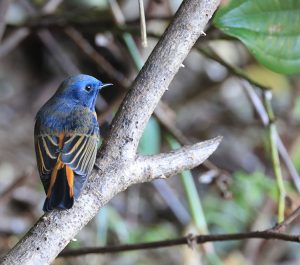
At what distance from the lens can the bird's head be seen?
7.73 feet

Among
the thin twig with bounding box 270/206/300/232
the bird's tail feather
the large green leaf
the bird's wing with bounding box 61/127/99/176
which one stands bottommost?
the thin twig with bounding box 270/206/300/232

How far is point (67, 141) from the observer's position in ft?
6.91

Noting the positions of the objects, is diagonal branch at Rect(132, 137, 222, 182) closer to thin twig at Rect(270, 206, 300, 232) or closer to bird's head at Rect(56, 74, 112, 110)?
thin twig at Rect(270, 206, 300, 232)

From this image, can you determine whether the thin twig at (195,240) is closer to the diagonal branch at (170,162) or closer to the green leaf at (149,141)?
the diagonal branch at (170,162)

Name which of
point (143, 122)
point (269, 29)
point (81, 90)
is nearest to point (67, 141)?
point (81, 90)

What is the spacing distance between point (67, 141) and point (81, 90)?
1.02 ft

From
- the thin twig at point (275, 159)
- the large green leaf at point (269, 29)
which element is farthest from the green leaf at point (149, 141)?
the large green leaf at point (269, 29)

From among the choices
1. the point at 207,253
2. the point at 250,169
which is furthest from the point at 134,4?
the point at 207,253

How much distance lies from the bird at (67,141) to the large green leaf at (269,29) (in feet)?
1.87

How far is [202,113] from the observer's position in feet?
17.7

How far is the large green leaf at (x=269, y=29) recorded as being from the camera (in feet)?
6.66

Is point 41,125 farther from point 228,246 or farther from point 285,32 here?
point 228,246

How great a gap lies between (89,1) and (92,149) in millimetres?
2906

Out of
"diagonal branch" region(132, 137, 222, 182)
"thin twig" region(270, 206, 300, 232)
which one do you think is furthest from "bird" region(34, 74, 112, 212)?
"thin twig" region(270, 206, 300, 232)
